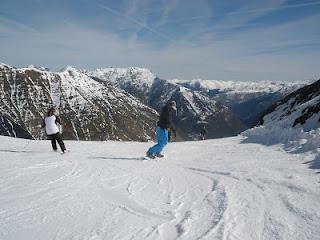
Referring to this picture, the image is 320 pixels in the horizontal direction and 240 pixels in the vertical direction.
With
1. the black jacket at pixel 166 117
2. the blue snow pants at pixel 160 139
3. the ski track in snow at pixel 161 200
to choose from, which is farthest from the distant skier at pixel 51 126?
the black jacket at pixel 166 117

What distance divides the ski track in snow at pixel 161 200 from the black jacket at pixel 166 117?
7.57 ft

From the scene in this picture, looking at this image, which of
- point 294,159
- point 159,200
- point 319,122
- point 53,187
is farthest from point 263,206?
point 319,122

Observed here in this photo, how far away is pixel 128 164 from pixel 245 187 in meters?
6.02

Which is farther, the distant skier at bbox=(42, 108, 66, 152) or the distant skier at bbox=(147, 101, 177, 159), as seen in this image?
the distant skier at bbox=(42, 108, 66, 152)

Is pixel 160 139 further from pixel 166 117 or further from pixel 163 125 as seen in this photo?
pixel 166 117

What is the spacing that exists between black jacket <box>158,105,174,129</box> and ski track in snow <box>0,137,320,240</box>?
2.31 meters

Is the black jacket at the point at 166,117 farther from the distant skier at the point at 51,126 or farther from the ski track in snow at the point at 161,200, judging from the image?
the distant skier at the point at 51,126

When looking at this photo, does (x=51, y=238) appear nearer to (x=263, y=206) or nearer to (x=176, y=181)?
(x=263, y=206)

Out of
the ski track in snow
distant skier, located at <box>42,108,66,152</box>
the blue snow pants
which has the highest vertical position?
distant skier, located at <box>42,108,66,152</box>

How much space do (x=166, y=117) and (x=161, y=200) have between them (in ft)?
25.4

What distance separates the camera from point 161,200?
8594mm

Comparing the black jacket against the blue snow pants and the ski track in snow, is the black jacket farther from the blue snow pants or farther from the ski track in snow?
the ski track in snow

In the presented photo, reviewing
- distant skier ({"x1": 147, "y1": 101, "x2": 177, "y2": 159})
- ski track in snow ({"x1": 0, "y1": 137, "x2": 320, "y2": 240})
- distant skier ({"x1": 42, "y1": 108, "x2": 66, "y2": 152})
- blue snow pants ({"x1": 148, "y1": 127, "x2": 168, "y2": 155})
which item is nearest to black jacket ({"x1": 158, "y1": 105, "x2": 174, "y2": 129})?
distant skier ({"x1": 147, "y1": 101, "x2": 177, "y2": 159})

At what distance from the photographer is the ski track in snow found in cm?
646
